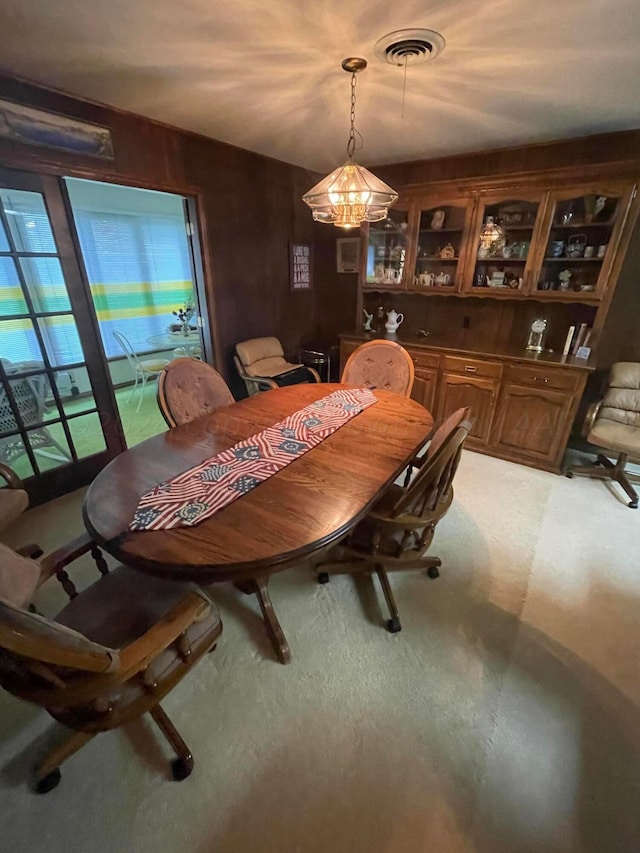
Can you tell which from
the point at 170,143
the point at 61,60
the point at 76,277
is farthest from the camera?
the point at 170,143

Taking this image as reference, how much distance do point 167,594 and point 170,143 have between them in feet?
10.0

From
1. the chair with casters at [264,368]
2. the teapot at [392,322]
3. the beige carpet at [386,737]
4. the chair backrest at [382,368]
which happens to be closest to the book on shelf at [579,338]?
the chair backrest at [382,368]

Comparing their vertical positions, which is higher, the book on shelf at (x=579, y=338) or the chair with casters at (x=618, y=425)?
the book on shelf at (x=579, y=338)

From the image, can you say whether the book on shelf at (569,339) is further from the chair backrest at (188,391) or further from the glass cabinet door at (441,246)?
the chair backrest at (188,391)

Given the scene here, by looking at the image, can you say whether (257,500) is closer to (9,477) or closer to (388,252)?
(9,477)

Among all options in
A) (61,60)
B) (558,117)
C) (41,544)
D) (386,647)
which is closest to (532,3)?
(558,117)

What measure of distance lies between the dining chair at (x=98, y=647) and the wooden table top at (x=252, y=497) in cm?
13

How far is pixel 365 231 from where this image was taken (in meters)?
3.60

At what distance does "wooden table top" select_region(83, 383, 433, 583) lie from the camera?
A: 110cm

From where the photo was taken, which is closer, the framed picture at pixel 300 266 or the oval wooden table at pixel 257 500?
the oval wooden table at pixel 257 500

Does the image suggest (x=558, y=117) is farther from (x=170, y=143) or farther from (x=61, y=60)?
(x=61, y=60)

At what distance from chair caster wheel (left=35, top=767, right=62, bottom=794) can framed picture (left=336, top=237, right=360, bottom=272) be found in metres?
4.46

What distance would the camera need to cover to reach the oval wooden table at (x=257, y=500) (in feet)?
3.61

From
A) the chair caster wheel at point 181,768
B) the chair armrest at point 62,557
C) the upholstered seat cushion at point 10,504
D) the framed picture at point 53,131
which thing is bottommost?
the chair caster wheel at point 181,768
